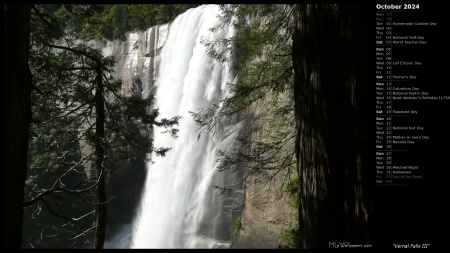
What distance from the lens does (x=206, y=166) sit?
18.7m

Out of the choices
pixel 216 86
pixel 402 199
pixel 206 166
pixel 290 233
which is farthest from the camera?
pixel 216 86

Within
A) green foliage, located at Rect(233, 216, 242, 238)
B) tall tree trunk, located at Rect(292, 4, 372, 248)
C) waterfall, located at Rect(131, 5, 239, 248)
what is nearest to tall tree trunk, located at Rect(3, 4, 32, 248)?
tall tree trunk, located at Rect(292, 4, 372, 248)

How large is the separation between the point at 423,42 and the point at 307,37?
72 cm

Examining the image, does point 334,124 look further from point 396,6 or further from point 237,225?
point 237,225

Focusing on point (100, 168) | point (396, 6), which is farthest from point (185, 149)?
point (396, 6)

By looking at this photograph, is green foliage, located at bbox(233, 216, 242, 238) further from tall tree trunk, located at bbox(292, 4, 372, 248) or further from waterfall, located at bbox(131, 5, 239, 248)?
tall tree trunk, located at bbox(292, 4, 372, 248)

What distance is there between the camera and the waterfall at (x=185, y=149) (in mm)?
18266

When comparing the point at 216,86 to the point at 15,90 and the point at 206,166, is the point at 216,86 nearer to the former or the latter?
the point at 206,166

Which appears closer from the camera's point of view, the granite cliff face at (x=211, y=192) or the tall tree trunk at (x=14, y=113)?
the tall tree trunk at (x=14, y=113)

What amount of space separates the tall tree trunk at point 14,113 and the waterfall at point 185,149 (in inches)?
571

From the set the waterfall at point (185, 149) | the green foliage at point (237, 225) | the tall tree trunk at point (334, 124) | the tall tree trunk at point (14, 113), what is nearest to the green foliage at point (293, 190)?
the green foliage at point (237, 225)

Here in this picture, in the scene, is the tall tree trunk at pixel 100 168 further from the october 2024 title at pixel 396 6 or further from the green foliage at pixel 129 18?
the green foliage at pixel 129 18
